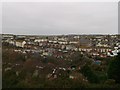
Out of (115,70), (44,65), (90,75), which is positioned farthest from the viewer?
(44,65)

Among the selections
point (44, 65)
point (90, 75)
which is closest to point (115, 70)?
point (90, 75)

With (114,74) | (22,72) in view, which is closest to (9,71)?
(22,72)

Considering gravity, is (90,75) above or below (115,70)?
below

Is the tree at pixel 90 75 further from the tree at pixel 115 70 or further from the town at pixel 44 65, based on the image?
the tree at pixel 115 70

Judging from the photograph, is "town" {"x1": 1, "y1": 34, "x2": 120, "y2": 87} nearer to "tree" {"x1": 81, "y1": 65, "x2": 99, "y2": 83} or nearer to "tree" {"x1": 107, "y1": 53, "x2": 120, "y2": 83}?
"tree" {"x1": 81, "y1": 65, "x2": 99, "y2": 83}

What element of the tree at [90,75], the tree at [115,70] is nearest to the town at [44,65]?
the tree at [90,75]

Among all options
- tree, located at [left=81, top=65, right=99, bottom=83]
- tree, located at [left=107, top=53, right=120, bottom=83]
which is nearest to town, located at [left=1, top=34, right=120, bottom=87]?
tree, located at [left=81, top=65, right=99, bottom=83]

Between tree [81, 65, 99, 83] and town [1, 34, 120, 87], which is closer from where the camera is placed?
town [1, 34, 120, 87]

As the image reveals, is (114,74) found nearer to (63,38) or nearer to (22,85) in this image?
(22,85)

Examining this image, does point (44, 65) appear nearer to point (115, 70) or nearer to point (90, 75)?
point (90, 75)

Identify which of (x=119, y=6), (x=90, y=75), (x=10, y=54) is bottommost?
(x=90, y=75)

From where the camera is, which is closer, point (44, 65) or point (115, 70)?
point (115, 70)
